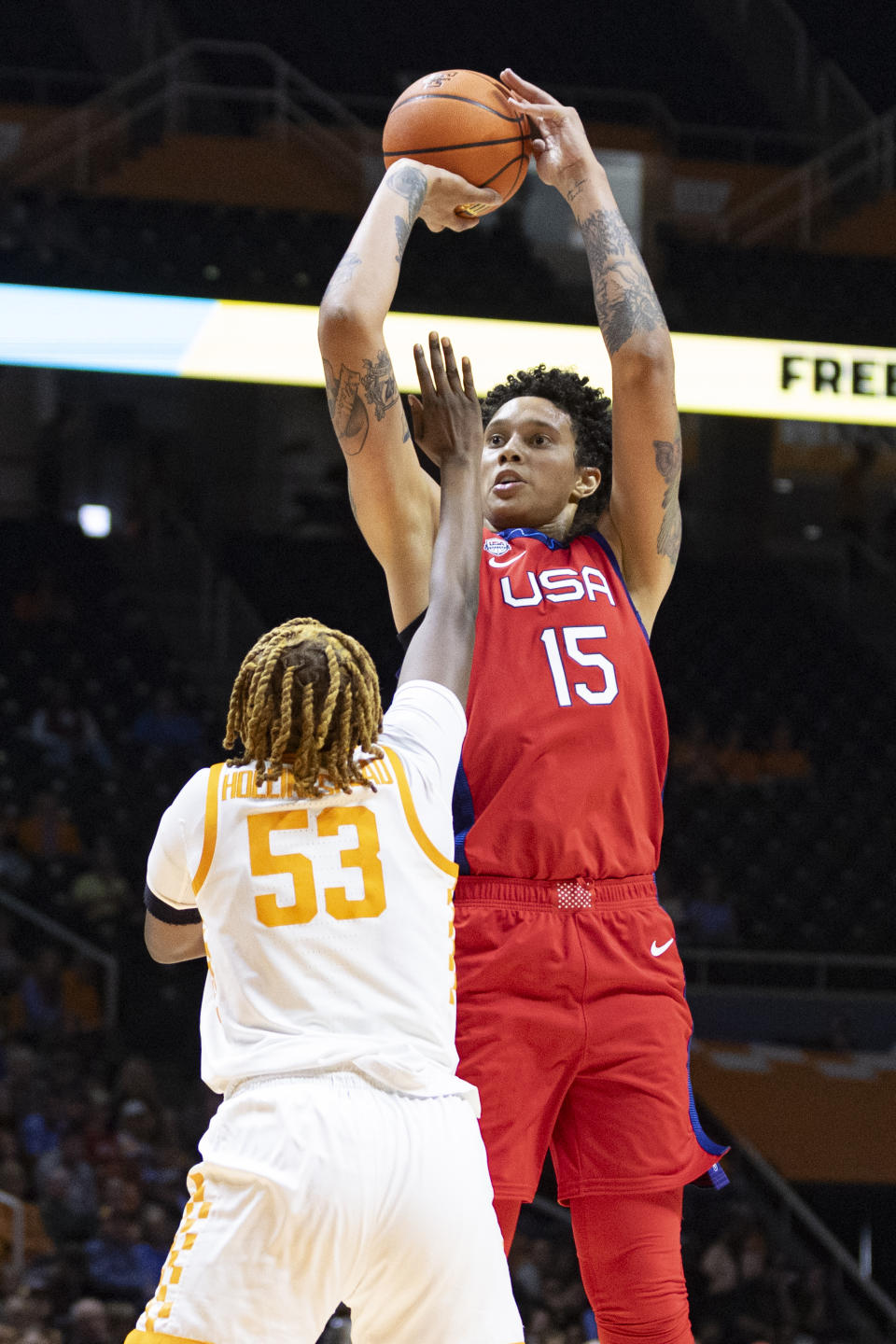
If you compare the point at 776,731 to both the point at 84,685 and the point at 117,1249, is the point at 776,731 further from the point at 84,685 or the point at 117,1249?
the point at 117,1249

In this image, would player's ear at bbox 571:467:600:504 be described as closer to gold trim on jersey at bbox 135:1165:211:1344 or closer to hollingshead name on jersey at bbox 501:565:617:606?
hollingshead name on jersey at bbox 501:565:617:606

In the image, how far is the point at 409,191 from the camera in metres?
3.28

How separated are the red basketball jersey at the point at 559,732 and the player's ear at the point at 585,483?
8.9 inches

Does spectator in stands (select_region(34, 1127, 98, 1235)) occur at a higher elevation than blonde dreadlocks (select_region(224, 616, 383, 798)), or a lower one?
lower

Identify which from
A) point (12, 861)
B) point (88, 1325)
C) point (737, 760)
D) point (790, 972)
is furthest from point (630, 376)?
point (737, 760)

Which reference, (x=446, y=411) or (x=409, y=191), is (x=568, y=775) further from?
(x=409, y=191)

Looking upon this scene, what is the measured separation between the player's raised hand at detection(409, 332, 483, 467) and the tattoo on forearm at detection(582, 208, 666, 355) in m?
0.38

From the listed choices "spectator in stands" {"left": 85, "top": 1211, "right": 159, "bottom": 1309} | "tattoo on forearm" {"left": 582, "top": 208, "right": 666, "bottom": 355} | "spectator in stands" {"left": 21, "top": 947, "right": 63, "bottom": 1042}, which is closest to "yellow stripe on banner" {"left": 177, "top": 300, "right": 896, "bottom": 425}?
"spectator in stands" {"left": 21, "top": 947, "right": 63, "bottom": 1042}

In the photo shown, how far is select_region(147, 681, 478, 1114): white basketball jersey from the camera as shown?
235 centimetres

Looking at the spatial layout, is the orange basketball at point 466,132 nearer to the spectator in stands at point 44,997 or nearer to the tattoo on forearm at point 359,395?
the tattoo on forearm at point 359,395

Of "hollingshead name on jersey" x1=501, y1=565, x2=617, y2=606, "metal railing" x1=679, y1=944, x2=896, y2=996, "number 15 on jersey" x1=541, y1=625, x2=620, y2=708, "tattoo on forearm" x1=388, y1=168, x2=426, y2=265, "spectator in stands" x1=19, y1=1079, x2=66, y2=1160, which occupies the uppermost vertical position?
"tattoo on forearm" x1=388, y1=168, x2=426, y2=265

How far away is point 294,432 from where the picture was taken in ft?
59.8

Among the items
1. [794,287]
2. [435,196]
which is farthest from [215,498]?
[435,196]

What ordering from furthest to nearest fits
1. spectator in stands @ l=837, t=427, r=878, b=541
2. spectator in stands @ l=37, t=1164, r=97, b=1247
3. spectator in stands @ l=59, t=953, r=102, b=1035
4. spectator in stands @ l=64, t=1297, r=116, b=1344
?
1. spectator in stands @ l=837, t=427, r=878, b=541
2. spectator in stands @ l=59, t=953, r=102, b=1035
3. spectator in stands @ l=37, t=1164, r=97, b=1247
4. spectator in stands @ l=64, t=1297, r=116, b=1344
